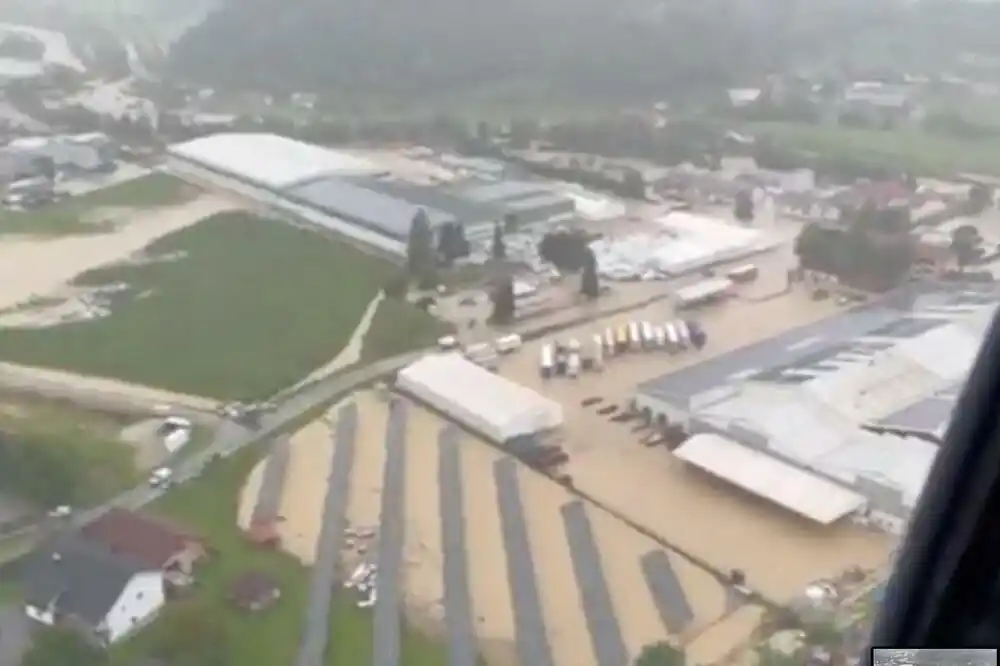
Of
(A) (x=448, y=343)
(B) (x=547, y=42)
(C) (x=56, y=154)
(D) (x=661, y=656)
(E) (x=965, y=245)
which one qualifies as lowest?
(D) (x=661, y=656)

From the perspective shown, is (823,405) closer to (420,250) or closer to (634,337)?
(634,337)

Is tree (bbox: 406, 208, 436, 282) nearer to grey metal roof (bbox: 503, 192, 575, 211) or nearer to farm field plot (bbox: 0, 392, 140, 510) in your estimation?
grey metal roof (bbox: 503, 192, 575, 211)

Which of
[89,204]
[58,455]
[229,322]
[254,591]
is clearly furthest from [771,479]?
[89,204]

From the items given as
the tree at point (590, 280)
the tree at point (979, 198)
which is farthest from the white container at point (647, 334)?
the tree at point (979, 198)

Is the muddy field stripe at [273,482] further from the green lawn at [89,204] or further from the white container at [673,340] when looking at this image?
the green lawn at [89,204]

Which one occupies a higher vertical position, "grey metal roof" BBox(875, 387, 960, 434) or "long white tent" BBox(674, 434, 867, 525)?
"grey metal roof" BBox(875, 387, 960, 434)

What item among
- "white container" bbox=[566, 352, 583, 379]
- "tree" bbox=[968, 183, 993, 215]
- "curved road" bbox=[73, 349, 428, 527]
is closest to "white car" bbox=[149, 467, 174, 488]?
"curved road" bbox=[73, 349, 428, 527]
